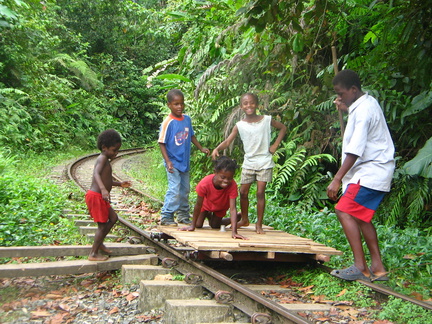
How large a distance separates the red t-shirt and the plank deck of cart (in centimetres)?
34

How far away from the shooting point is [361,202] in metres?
4.66

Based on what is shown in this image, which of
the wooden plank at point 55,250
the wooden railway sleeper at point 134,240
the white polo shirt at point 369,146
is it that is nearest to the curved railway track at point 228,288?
the wooden railway sleeper at point 134,240

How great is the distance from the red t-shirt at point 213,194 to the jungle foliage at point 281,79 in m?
1.77

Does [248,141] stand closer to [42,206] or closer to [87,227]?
[87,227]

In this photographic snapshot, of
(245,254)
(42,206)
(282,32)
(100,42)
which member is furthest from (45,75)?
(245,254)

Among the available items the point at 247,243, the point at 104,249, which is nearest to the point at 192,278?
the point at 247,243

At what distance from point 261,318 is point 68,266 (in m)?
2.21

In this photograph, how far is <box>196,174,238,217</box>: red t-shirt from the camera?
227 inches

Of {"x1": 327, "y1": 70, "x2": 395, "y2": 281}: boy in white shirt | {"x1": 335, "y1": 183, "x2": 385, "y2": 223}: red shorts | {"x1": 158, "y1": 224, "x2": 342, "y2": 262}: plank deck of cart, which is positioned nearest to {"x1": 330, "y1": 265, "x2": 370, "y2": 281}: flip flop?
{"x1": 327, "y1": 70, "x2": 395, "y2": 281}: boy in white shirt

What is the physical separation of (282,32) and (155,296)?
3622 millimetres

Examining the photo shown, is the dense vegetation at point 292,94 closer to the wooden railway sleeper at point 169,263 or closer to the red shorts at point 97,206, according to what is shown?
the red shorts at point 97,206

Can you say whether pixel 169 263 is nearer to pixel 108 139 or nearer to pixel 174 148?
pixel 108 139

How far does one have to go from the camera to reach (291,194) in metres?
8.98

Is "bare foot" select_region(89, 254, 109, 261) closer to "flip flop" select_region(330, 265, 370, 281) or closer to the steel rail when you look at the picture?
the steel rail
